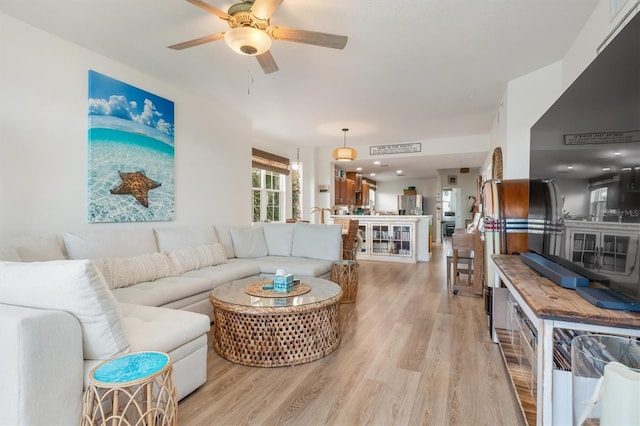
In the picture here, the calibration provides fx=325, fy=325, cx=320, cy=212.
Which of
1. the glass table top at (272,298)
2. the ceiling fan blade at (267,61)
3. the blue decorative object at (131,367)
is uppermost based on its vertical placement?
the ceiling fan blade at (267,61)

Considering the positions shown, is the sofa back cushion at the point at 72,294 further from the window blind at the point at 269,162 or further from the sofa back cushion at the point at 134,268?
the window blind at the point at 269,162

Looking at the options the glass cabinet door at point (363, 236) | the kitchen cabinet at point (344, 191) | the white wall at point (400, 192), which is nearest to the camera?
the glass cabinet door at point (363, 236)

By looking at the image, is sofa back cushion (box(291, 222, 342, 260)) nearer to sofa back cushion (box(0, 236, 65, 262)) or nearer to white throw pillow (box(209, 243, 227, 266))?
white throw pillow (box(209, 243, 227, 266))

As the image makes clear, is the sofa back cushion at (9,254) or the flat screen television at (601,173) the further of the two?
the sofa back cushion at (9,254)

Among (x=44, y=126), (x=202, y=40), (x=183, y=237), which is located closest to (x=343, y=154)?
(x=183, y=237)

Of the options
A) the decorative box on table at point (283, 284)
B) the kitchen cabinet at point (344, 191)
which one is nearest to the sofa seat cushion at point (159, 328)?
the decorative box on table at point (283, 284)

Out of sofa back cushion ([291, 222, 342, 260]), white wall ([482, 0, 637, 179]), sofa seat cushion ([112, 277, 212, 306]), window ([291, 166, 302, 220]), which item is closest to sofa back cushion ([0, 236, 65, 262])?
sofa seat cushion ([112, 277, 212, 306])

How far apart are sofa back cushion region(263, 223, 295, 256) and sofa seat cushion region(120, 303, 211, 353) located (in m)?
2.39

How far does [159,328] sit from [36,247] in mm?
1378

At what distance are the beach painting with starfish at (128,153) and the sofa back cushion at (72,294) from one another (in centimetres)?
187

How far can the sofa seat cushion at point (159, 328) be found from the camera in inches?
64.7

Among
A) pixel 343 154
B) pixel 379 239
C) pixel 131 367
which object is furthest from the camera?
pixel 379 239

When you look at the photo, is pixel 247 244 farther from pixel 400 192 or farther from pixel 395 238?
pixel 400 192

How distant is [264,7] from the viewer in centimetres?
191
